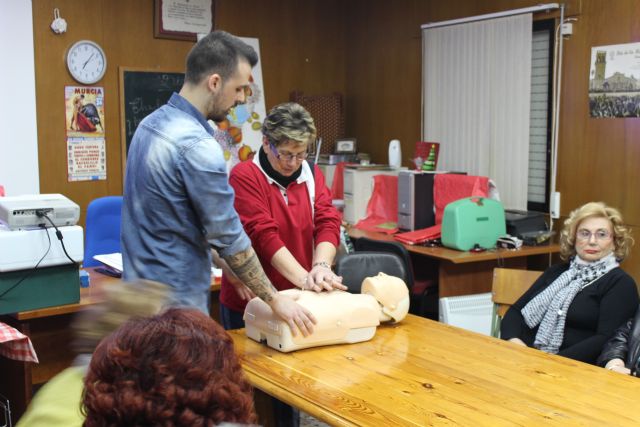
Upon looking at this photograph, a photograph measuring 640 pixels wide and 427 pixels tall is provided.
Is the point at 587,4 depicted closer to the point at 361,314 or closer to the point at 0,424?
the point at 361,314

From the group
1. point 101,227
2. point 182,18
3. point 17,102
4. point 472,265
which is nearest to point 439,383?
point 101,227

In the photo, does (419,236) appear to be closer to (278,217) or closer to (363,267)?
(363,267)

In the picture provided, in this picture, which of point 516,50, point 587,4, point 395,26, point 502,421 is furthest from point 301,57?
point 502,421

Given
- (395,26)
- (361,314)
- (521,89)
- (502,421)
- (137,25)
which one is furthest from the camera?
A: (395,26)

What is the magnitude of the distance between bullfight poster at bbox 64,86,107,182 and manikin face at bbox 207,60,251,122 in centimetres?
328

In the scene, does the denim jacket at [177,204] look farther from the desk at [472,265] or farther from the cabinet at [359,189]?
the cabinet at [359,189]

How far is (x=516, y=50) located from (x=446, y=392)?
3552 mm

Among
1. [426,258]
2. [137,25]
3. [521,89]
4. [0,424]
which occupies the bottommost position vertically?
[0,424]

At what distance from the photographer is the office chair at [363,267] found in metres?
3.35

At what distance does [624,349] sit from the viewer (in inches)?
113

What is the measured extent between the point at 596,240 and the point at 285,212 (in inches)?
50.9

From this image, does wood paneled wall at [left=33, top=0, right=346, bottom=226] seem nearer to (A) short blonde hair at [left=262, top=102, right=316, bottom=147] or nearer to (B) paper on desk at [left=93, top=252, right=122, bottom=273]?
(B) paper on desk at [left=93, top=252, right=122, bottom=273]

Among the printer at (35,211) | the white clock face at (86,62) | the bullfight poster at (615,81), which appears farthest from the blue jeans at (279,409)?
the white clock face at (86,62)

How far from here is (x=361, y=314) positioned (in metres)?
2.47
